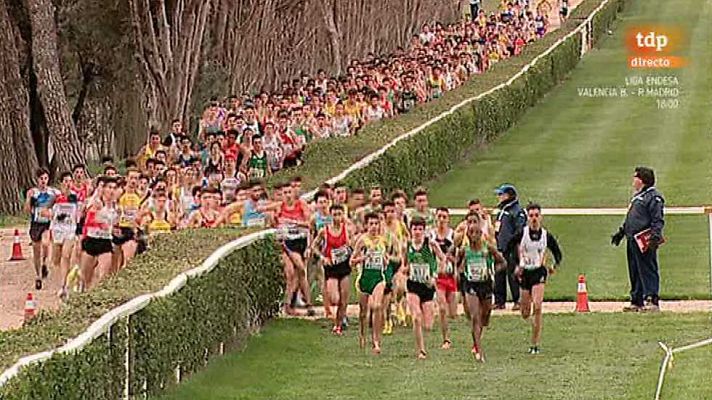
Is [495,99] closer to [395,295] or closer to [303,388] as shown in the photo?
[395,295]

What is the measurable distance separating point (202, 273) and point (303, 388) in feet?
5.09

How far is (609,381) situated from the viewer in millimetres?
19109

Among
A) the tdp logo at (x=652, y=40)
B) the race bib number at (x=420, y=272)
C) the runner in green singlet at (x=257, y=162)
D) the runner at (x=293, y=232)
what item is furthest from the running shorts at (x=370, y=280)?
the tdp logo at (x=652, y=40)

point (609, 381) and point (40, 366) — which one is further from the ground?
point (40, 366)

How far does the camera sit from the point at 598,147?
151 feet

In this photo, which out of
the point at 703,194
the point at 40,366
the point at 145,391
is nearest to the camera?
the point at 40,366

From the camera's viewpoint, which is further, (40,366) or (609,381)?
(609,381)

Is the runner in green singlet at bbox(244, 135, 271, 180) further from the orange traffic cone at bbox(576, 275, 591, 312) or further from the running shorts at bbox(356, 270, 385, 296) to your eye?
the running shorts at bbox(356, 270, 385, 296)

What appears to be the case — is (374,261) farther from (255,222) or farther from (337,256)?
(255,222)

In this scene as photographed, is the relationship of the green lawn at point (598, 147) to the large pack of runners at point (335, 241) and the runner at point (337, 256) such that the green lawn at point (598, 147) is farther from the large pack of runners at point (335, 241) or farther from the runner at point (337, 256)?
the runner at point (337, 256)

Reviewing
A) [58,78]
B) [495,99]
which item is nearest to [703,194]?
[495,99]

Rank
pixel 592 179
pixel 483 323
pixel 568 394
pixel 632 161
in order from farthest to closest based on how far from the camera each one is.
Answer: pixel 632 161 → pixel 592 179 → pixel 483 323 → pixel 568 394

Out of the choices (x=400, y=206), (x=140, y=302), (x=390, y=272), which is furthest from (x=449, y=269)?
(x=140, y=302)

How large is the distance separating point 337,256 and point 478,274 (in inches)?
103
